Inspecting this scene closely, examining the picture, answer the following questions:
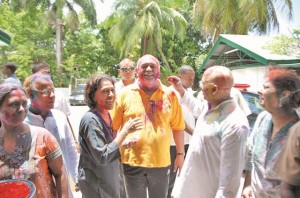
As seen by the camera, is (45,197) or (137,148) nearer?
(45,197)

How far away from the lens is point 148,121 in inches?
119

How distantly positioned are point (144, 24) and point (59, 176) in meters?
23.2

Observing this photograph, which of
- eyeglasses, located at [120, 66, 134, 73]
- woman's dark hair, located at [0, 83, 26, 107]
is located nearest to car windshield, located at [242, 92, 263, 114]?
eyeglasses, located at [120, 66, 134, 73]

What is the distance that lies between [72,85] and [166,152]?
29.8m

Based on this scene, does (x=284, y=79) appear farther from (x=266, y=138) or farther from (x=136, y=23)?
(x=136, y=23)

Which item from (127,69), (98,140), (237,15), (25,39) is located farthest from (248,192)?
(25,39)

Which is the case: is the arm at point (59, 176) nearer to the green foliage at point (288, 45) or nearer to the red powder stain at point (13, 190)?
the red powder stain at point (13, 190)

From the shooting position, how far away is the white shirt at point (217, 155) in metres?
2.30

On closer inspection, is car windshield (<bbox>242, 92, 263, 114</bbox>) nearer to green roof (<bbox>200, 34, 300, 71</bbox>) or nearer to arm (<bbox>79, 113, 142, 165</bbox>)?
green roof (<bbox>200, 34, 300, 71</bbox>)

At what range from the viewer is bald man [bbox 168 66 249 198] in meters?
2.30

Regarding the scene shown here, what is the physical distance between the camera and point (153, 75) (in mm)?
3168

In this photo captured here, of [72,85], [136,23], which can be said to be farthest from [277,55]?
[72,85]

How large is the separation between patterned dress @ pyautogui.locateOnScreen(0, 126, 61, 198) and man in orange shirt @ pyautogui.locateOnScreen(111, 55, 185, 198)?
3.40 feet

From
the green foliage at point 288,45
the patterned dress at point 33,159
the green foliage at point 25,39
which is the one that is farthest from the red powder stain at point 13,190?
the green foliage at point 25,39
